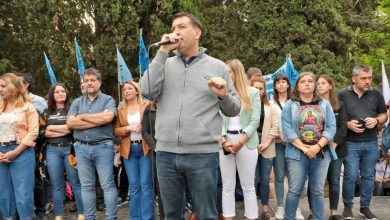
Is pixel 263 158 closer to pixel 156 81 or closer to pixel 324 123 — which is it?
pixel 324 123

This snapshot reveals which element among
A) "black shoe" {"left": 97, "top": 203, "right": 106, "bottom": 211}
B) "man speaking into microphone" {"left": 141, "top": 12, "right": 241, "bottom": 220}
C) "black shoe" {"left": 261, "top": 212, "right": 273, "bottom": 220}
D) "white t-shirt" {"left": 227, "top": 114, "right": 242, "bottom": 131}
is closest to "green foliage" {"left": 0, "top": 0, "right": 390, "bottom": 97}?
"black shoe" {"left": 97, "top": 203, "right": 106, "bottom": 211}

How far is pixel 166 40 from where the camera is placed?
363 centimetres

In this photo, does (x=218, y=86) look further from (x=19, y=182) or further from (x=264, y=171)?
(x=19, y=182)

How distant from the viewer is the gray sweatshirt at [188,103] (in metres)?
3.72

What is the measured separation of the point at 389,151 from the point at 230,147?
296cm

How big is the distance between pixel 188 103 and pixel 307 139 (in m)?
2.44

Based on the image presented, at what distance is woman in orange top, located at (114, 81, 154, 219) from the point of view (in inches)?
239

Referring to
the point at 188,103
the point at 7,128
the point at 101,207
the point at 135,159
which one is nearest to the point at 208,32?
the point at 101,207

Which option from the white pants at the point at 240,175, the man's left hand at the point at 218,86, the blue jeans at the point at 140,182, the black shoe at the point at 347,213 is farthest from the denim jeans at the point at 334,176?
the man's left hand at the point at 218,86

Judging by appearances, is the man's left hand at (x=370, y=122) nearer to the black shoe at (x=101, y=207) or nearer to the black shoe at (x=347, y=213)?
the black shoe at (x=347, y=213)

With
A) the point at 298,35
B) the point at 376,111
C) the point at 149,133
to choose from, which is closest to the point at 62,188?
the point at 149,133

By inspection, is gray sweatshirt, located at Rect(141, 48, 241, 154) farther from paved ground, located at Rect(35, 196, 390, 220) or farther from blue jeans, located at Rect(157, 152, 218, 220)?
paved ground, located at Rect(35, 196, 390, 220)

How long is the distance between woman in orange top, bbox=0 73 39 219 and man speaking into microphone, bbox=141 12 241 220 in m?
2.84

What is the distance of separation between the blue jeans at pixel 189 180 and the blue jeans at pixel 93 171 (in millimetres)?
2265
